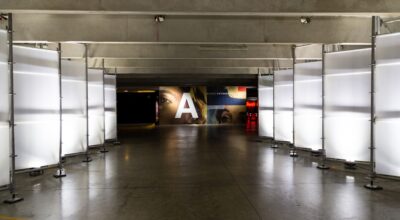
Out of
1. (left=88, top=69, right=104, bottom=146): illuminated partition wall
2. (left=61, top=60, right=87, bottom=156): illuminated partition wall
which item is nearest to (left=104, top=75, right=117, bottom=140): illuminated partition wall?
(left=88, top=69, right=104, bottom=146): illuminated partition wall

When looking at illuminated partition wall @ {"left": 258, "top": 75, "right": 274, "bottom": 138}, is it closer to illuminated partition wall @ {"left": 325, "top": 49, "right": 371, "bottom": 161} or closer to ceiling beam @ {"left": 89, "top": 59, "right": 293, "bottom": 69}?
ceiling beam @ {"left": 89, "top": 59, "right": 293, "bottom": 69}

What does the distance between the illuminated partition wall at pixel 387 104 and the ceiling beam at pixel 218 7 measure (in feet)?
2.48

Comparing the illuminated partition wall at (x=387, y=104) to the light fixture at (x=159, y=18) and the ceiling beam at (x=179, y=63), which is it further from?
the ceiling beam at (x=179, y=63)

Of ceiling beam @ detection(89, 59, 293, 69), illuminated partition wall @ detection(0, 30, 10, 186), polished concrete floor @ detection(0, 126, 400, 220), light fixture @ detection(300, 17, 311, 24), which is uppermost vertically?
light fixture @ detection(300, 17, 311, 24)

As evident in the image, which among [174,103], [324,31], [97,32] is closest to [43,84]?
[97,32]

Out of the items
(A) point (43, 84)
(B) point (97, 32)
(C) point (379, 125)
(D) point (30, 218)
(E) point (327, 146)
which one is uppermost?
(B) point (97, 32)

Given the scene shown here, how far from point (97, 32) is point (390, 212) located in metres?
7.38

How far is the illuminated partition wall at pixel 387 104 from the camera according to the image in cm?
684

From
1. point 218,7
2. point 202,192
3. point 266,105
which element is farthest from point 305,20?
point 266,105

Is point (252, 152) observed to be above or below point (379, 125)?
below

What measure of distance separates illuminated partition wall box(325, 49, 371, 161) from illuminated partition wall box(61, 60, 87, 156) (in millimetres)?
7019

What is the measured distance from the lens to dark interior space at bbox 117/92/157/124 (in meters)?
29.8

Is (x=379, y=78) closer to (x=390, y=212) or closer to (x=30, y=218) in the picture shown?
(x=390, y=212)

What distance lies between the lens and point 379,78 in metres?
7.07
